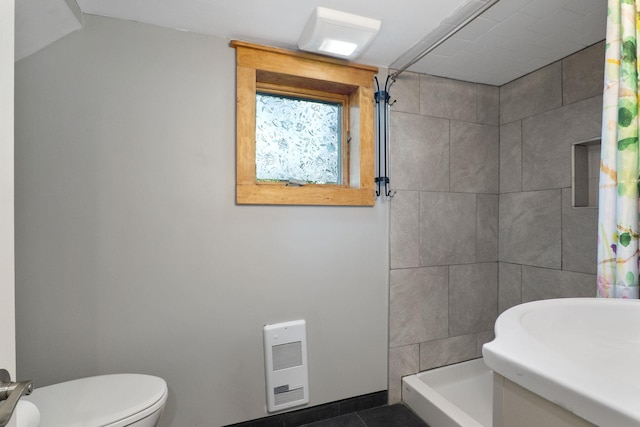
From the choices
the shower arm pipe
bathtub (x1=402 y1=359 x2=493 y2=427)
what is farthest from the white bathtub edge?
the shower arm pipe

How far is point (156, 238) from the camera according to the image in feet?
4.86

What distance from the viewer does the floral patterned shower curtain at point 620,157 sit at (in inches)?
42.1

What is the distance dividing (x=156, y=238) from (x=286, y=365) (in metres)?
0.94

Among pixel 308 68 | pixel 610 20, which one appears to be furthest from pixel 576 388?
pixel 308 68

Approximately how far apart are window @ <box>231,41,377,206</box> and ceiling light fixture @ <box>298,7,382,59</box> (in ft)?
0.51

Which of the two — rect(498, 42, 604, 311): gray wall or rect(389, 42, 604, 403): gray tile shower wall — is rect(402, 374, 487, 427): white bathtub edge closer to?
rect(389, 42, 604, 403): gray tile shower wall

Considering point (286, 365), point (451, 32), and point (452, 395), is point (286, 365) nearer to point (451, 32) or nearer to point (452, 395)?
point (452, 395)

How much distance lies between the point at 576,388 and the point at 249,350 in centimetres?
146

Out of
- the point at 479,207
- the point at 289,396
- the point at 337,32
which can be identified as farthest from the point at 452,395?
the point at 337,32

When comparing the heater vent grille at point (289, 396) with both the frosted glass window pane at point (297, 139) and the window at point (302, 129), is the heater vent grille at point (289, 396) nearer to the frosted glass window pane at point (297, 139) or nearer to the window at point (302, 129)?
the window at point (302, 129)

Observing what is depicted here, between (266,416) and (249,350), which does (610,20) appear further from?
(266,416)

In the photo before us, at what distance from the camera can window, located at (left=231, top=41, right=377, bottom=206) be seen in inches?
63.4

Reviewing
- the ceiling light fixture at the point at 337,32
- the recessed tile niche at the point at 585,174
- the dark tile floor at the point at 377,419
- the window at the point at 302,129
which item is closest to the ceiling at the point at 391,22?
the ceiling light fixture at the point at 337,32

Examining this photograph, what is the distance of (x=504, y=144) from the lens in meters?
2.20
